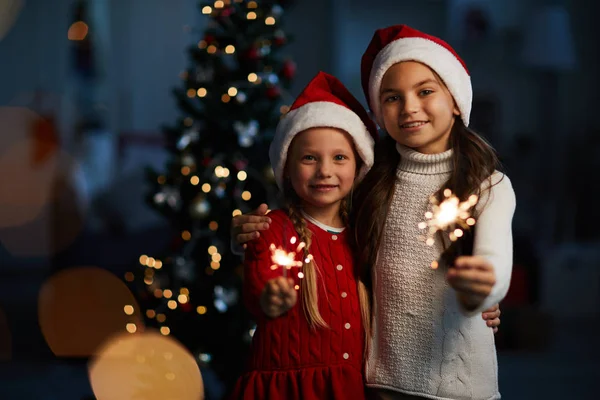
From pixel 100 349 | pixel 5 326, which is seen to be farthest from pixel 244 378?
pixel 5 326

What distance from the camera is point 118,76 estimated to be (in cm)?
611

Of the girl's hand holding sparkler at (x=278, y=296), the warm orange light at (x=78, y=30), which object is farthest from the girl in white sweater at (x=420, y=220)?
the warm orange light at (x=78, y=30)

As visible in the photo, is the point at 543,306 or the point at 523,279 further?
the point at 543,306

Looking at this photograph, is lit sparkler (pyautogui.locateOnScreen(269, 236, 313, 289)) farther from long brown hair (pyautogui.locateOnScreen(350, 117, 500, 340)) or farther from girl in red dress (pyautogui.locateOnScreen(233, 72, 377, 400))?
long brown hair (pyautogui.locateOnScreen(350, 117, 500, 340))

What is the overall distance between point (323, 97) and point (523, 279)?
289 centimetres

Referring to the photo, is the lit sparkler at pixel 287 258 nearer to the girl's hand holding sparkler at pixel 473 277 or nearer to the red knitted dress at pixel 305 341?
the red knitted dress at pixel 305 341

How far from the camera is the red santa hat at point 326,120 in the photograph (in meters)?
1.45

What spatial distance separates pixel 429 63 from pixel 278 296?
0.57 m

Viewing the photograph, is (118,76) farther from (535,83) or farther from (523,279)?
(523,279)

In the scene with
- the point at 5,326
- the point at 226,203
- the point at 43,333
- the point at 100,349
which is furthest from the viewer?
the point at 5,326

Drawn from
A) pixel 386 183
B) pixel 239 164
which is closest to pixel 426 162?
pixel 386 183

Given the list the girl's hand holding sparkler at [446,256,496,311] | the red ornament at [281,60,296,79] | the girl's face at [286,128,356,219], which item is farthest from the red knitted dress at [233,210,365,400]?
the red ornament at [281,60,296,79]

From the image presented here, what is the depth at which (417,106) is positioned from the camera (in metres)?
1.38

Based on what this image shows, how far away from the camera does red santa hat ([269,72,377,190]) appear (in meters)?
1.45
